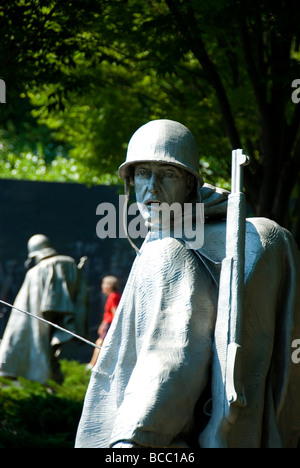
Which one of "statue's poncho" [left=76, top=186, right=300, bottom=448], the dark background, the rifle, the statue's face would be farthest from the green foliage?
the dark background

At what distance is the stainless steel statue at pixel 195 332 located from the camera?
5344 millimetres

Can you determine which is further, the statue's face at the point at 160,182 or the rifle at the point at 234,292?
the statue's face at the point at 160,182

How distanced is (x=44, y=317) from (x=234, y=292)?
11477 millimetres

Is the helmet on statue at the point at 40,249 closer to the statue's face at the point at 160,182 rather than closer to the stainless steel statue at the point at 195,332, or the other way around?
the stainless steel statue at the point at 195,332

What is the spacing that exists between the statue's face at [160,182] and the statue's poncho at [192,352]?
9.3 inches

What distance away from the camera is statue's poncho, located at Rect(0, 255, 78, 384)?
16328 mm

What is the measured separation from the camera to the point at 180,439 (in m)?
5.39

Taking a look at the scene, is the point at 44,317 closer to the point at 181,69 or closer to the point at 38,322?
the point at 38,322

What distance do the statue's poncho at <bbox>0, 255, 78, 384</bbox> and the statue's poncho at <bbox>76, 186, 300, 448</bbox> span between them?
34.3 feet

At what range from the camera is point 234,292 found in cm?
546

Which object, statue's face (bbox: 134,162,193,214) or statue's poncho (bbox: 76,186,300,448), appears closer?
statue's poncho (bbox: 76,186,300,448)

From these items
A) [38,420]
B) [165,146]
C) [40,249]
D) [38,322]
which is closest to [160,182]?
[165,146]
